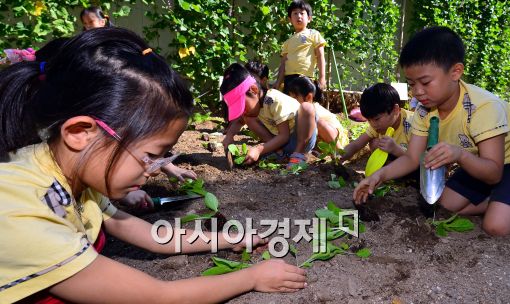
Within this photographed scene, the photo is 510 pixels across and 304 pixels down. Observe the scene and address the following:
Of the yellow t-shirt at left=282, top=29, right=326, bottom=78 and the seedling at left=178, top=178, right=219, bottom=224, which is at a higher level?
the yellow t-shirt at left=282, top=29, right=326, bottom=78

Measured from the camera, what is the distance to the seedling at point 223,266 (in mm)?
1750

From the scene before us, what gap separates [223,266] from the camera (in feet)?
5.82

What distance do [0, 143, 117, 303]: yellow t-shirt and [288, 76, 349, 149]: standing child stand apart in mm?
2984

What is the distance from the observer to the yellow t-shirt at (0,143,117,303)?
1021 millimetres

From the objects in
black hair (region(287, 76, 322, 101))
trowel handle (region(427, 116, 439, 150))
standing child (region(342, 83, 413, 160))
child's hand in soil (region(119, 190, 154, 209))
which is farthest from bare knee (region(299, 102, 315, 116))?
child's hand in soil (region(119, 190, 154, 209))

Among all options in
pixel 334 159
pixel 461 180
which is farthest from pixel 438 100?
pixel 334 159

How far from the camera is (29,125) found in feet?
4.02

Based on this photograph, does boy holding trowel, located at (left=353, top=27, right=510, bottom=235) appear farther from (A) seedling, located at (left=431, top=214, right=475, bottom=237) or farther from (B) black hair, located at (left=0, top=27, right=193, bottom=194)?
(B) black hair, located at (left=0, top=27, right=193, bottom=194)

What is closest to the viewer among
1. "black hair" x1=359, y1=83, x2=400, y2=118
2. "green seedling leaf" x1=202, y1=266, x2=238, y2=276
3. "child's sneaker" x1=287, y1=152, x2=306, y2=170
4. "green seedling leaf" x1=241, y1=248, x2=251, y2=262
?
"green seedling leaf" x1=202, y1=266, x2=238, y2=276

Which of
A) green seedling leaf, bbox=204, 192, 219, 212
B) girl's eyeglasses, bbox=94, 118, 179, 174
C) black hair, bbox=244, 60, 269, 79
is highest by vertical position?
girl's eyeglasses, bbox=94, 118, 179, 174

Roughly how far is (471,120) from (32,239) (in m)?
2.04

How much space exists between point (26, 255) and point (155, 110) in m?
0.48

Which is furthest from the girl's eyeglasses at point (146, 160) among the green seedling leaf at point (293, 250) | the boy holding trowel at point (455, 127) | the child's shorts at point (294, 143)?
the child's shorts at point (294, 143)

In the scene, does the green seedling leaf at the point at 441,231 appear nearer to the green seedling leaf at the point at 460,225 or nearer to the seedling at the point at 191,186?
the green seedling leaf at the point at 460,225
